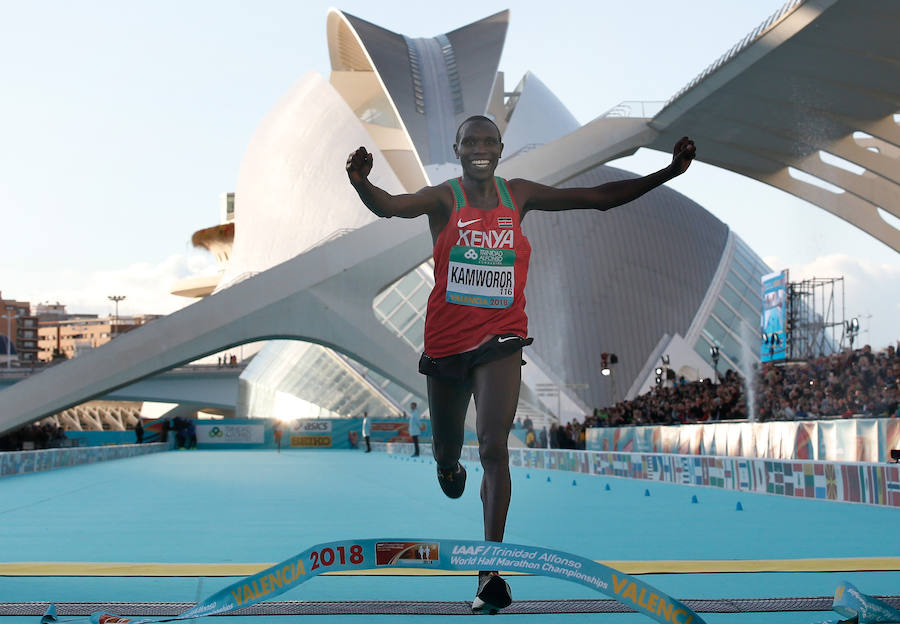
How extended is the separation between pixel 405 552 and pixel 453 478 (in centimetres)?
119

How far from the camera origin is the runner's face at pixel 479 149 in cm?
428

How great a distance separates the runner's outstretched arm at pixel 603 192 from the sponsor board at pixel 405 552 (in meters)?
1.62

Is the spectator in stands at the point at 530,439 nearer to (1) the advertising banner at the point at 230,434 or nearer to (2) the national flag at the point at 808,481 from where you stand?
(1) the advertising banner at the point at 230,434

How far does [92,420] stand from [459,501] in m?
94.0

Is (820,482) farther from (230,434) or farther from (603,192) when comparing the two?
(230,434)

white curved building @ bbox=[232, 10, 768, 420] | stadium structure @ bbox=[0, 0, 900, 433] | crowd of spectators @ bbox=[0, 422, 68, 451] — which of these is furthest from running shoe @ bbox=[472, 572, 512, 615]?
white curved building @ bbox=[232, 10, 768, 420]

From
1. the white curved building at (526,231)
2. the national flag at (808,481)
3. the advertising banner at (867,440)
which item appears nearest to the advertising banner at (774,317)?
the white curved building at (526,231)

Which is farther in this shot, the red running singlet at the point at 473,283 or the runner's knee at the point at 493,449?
the red running singlet at the point at 473,283

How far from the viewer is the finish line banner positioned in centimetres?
322

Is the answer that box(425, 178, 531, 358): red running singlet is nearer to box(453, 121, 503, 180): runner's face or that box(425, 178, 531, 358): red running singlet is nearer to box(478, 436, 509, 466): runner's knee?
box(453, 121, 503, 180): runner's face

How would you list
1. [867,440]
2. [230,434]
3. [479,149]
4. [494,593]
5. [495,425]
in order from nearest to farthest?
[494,593], [495,425], [479,149], [867,440], [230,434]

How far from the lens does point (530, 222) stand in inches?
2055

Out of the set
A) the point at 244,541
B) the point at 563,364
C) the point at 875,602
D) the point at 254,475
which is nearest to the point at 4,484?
the point at 254,475

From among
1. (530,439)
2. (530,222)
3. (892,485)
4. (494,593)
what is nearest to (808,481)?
(892,485)
